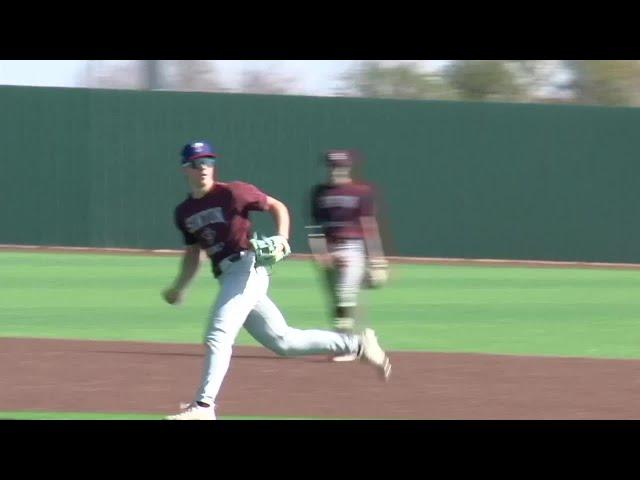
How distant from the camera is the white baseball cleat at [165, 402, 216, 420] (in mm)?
9039

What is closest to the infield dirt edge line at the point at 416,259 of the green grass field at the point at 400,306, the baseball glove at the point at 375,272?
the green grass field at the point at 400,306

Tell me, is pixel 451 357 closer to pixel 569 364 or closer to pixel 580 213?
pixel 569 364

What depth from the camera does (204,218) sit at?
31.4 ft

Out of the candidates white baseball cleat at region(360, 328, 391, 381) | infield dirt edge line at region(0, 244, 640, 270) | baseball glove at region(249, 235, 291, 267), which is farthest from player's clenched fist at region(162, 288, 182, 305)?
infield dirt edge line at region(0, 244, 640, 270)

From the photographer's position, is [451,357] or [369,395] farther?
[451,357]

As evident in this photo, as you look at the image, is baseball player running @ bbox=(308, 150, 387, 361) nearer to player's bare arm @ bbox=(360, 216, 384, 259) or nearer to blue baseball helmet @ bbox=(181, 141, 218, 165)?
player's bare arm @ bbox=(360, 216, 384, 259)

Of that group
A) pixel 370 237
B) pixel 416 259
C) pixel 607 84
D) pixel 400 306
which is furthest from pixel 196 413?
pixel 607 84

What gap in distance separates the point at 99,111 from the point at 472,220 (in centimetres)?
803

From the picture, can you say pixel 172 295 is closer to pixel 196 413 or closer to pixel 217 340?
pixel 217 340

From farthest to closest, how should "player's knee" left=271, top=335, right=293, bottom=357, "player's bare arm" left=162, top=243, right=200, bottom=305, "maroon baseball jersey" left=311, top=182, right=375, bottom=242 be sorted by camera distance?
"maroon baseball jersey" left=311, top=182, right=375, bottom=242, "player's bare arm" left=162, top=243, right=200, bottom=305, "player's knee" left=271, top=335, right=293, bottom=357

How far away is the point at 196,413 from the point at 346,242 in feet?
14.5

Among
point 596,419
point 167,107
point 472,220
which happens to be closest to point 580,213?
point 472,220

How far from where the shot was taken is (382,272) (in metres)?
13.1

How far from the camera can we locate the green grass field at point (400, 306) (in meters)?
15.0
